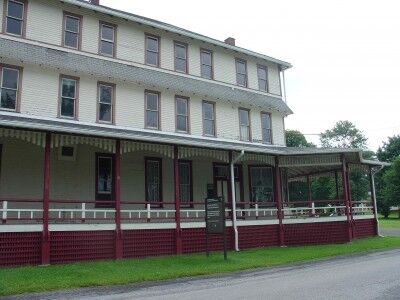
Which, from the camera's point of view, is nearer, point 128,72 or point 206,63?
point 128,72

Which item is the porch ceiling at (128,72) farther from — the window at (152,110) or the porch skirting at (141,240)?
the porch skirting at (141,240)

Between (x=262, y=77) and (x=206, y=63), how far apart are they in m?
4.09

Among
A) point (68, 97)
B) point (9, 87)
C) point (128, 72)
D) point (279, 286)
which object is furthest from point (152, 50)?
point (279, 286)

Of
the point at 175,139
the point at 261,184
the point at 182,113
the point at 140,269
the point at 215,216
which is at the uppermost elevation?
the point at 182,113

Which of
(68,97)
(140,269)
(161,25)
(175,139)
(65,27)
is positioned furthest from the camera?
(161,25)

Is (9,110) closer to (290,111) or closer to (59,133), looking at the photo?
(59,133)

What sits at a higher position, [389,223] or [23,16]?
[23,16]

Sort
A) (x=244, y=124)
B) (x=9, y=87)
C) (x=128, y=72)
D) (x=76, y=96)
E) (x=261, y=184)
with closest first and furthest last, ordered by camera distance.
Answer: (x=9, y=87), (x=76, y=96), (x=128, y=72), (x=261, y=184), (x=244, y=124)

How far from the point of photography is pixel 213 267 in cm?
1405

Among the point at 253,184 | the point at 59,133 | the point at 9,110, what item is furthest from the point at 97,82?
the point at 253,184

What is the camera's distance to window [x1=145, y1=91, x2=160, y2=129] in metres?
21.4

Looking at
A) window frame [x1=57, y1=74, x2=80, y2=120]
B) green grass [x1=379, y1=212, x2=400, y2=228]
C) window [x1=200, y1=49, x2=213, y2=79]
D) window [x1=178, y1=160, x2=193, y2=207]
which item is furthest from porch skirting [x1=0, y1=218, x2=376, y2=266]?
green grass [x1=379, y1=212, x2=400, y2=228]

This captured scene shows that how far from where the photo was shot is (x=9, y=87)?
1789 centimetres

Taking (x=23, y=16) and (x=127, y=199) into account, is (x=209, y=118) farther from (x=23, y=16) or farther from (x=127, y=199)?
(x=23, y=16)
